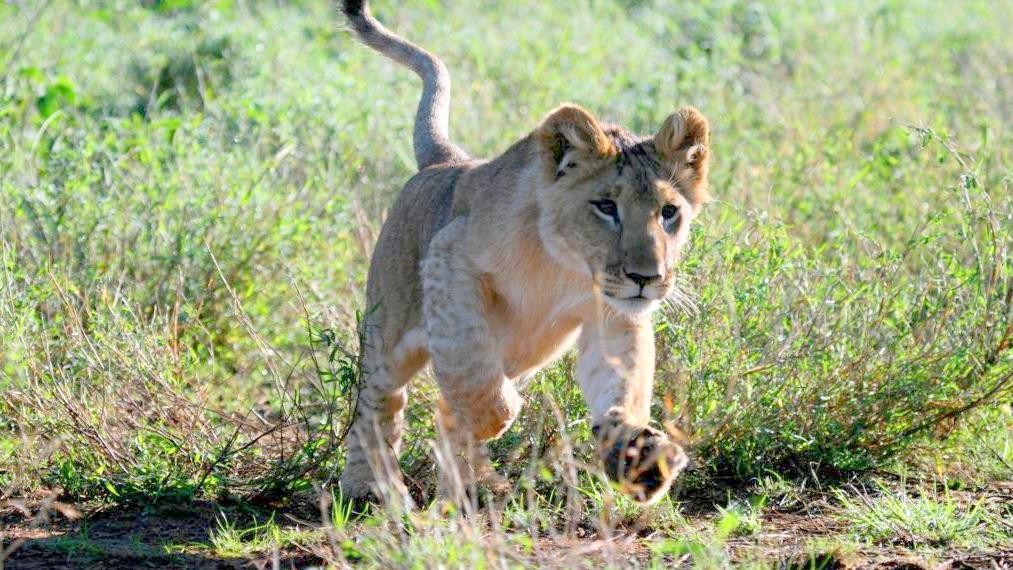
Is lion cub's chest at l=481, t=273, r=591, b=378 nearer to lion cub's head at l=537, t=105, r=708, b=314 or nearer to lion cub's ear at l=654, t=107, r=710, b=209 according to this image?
lion cub's head at l=537, t=105, r=708, b=314

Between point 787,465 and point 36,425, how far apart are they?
2253 millimetres

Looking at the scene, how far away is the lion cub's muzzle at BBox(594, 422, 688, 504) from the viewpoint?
342 cm

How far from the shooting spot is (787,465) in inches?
181

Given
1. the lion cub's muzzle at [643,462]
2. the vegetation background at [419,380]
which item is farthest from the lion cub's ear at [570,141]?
the lion cub's muzzle at [643,462]

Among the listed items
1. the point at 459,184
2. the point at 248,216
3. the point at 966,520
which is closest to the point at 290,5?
the point at 248,216

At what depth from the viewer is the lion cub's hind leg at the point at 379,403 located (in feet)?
14.7

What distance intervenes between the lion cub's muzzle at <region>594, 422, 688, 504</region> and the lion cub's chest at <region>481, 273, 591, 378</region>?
2.15 ft

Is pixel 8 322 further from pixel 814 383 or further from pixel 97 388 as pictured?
pixel 814 383

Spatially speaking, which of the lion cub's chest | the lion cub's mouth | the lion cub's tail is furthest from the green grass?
the lion cub's tail

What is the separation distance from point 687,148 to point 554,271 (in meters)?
0.50

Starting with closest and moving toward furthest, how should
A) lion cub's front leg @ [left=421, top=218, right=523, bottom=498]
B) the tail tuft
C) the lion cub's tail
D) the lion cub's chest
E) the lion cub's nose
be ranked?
the lion cub's nose, lion cub's front leg @ [left=421, top=218, right=523, bottom=498], the lion cub's chest, the lion cub's tail, the tail tuft

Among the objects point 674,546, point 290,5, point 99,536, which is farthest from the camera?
point 290,5

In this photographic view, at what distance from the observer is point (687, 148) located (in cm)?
414

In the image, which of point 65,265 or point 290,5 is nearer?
point 65,265
